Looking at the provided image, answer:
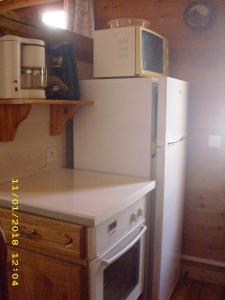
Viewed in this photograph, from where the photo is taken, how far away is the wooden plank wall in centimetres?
237

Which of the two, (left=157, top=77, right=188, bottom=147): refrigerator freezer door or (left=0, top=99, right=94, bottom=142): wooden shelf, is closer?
(left=0, top=99, right=94, bottom=142): wooden shelf

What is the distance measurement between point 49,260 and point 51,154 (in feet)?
2.65

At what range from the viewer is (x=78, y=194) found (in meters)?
1.56

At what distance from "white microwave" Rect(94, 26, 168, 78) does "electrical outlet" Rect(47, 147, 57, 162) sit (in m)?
0.54

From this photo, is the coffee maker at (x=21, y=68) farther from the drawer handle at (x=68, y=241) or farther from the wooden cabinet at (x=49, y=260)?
the drawer handle at (x=68, y=241)

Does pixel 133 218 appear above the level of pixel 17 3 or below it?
below

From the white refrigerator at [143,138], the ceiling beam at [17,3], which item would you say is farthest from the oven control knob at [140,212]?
the ceiling beam at [17,3]

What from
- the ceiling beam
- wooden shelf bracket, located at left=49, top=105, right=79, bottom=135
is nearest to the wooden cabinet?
wooden shelf bracket, located at left=49, top=105, right=79, bottom=135

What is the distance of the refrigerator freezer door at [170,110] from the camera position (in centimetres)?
183

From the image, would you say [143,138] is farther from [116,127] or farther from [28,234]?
[28,234]

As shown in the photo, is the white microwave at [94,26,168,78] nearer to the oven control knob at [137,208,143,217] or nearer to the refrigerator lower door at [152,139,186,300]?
the refrigerator lower door at [152,139,186,300]

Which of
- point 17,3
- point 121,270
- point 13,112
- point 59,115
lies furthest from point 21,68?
point 17,3

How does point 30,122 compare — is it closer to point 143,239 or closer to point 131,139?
point 131,139

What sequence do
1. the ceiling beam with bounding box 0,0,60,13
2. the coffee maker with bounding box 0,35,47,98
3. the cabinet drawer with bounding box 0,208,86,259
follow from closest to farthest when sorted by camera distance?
the cabinet drawer with bounding box 0,208,86,259 → the coffee maker with bounding box 0,35,47,98 → the ceiling beam with bounding box 0,0,60,13
